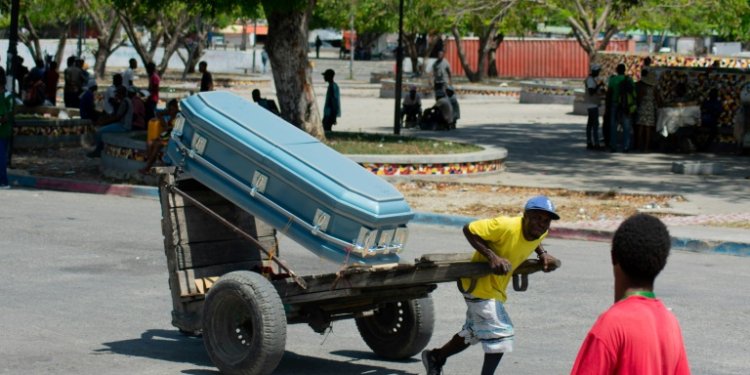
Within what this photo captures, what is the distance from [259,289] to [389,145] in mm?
13624

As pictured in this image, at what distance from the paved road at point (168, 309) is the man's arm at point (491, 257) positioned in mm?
1231

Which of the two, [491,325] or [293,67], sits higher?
[293,67]

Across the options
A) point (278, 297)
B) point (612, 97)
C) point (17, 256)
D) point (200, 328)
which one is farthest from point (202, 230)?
point (612, 97)

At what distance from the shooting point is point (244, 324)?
26.6 feet

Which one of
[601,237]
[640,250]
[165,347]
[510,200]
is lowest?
[165,347]

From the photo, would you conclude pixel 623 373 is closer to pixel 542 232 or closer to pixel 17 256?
pixel 542 232

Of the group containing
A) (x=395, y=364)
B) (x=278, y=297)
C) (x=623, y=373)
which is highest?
(x=623, y=373)

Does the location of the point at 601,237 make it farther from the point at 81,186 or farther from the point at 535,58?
the point at 535,58

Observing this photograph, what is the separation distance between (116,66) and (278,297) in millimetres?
64333

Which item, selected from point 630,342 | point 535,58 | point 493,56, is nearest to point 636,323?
point 630,342

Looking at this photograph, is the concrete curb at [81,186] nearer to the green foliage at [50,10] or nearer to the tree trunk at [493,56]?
the green foliage at [50,10]

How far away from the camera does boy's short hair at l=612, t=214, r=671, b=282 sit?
151 inches

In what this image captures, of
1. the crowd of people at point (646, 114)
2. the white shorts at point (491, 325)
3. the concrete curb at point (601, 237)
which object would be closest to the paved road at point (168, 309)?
the concrete curb at point (601, 237)

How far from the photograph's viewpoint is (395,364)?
8.73m
